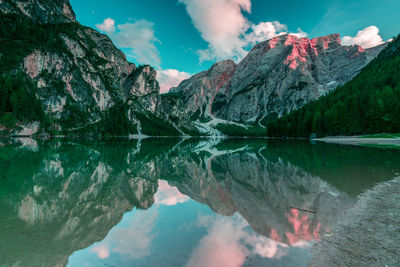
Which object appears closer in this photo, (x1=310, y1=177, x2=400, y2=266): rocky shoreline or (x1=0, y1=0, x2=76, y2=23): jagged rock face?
(x1=310, y1=177, x2=400, y2=266): rocky shoreline

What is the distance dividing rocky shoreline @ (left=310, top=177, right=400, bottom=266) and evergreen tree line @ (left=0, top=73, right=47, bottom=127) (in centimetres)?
11765

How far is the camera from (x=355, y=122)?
244 feet

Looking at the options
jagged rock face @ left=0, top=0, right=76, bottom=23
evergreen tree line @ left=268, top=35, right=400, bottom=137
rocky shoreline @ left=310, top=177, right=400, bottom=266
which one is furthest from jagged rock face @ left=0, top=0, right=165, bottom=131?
rocky shoreline @ left=310, top=177, right=400, bottom=266

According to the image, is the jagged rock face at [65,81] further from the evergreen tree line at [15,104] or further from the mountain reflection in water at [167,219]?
the mountain reflection in water at [167,219]

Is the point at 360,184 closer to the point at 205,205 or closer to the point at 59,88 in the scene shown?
the point at 205,205

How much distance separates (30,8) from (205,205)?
9649 inches

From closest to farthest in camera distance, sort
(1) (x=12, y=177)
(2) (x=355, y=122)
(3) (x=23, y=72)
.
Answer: (1) (x=12, y=177) < (2) (x=355, y=122) < (3) (x=23, y=72)


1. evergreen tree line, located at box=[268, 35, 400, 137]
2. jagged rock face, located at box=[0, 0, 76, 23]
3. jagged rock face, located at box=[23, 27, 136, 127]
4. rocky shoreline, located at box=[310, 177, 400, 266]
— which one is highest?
jagged rock face, located at box=[0, 0, 76, 23]

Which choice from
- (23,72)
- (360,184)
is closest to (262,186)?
(360,184)

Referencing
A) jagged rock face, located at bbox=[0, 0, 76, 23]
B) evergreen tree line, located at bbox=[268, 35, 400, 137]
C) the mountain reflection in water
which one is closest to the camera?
the mountain reflection in water

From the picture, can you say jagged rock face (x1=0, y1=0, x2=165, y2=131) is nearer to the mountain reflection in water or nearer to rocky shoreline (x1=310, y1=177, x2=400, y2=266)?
the mountain reflection in water

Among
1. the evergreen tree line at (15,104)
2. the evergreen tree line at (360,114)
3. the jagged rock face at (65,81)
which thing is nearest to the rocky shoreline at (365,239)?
the evergreen tree line at (360,114)

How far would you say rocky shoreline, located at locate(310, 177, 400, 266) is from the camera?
4809 mm

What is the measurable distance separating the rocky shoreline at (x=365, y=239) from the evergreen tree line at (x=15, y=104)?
117649mm
